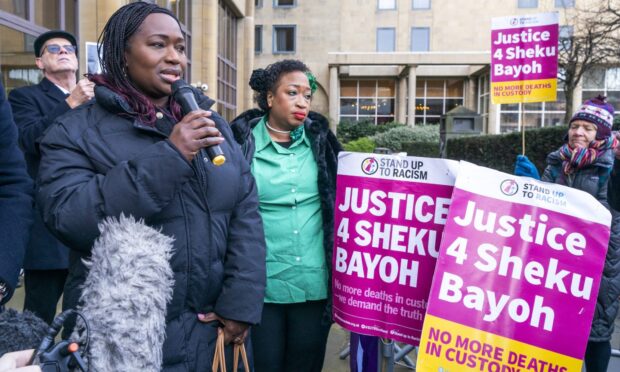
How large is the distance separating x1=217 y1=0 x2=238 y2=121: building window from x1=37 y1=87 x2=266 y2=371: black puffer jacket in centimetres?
1489

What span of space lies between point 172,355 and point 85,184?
649 mm

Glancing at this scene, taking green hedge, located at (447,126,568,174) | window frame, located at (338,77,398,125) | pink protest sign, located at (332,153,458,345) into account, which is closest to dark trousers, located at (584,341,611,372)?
pink protest sign, located at (332,153,458,345)

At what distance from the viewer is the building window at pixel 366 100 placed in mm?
39062

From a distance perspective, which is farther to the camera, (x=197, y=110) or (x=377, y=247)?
(x=377, y=247)

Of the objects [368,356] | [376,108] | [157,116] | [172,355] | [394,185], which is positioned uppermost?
[376,108]

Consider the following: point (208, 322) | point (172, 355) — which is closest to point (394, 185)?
point (208, 322)

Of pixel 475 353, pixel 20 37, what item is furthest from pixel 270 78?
pixel 20 37

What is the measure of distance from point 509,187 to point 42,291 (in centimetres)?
281

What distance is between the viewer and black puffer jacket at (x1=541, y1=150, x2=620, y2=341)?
3471mm

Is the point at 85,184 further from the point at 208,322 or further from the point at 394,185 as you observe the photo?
the point at 394,185

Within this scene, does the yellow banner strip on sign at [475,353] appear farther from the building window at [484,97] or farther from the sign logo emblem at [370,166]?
the building window at [484,97]

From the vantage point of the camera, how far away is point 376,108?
39.2 meters

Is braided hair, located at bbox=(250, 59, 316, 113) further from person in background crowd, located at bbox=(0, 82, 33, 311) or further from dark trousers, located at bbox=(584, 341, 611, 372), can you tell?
dark trousers, located at bbox=(584, 341, 611, 372)

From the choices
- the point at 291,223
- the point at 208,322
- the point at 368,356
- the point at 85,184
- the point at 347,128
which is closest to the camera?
the point at 85,184
